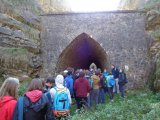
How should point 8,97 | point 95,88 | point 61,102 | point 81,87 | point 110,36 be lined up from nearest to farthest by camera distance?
point 8,97 < point 61,102 < point 81,87 < point 95,88 < point 110,36

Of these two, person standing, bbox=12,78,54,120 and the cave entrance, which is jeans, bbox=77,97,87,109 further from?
the cave entrance

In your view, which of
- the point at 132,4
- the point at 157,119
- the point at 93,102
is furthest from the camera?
the point at 132,4

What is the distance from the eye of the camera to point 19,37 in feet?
53.8

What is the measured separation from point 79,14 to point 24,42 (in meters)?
3.56

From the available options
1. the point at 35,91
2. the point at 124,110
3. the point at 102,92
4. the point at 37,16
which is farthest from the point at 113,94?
the point at 35,91

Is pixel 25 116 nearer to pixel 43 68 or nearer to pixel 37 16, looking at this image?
pixel 43 68

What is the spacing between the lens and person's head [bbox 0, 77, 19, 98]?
4.26m

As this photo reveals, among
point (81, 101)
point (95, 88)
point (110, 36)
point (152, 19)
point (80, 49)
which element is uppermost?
point (152, 19)

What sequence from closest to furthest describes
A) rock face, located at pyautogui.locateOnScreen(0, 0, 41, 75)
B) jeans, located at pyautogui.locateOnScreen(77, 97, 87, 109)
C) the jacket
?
jeans, located at pyautogui.locateOnScreen(77, 97, 87, 109), the jacket, rock face, located at pyautogui.locateOnScreen(0, 0, 41, 75)

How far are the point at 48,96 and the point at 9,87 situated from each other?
165 centimetres

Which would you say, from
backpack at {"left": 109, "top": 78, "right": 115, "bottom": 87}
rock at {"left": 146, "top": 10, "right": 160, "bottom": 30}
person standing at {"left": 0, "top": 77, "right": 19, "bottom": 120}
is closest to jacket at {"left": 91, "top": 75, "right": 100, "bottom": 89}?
backpack at {"left": 109, "top": 78, "right": 115, "bottom": 87}

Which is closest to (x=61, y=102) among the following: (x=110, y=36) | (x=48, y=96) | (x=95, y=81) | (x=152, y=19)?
(x=48, y=96)

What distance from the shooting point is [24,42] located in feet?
54.4

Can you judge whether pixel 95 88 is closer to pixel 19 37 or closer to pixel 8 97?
pixel 19 37
